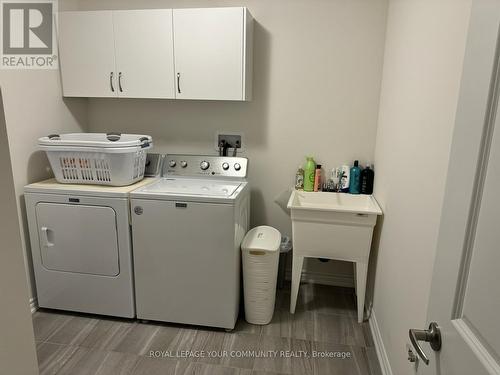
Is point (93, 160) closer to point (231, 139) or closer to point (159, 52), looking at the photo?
point (159, 52)

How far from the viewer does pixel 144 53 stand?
2418 mm

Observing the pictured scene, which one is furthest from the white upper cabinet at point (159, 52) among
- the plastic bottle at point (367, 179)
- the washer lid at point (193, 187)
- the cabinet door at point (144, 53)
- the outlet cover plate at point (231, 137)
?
the plastic bottle at point (367, 179)

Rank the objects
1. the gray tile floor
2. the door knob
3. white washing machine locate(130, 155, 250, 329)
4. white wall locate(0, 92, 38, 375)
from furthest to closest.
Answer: white washing machine locate(130, 155, 250, 329)
the gray tile floor
white wall locate(0, 92, 38, 375)
the door knob

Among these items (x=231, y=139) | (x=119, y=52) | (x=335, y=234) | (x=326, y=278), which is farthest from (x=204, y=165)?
(x=326, y=278)

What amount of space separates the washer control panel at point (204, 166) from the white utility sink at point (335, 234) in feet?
1.66

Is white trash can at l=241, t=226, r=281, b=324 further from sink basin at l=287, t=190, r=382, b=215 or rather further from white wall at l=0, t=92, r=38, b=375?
white wall at l=0, t=92, r=38, b=375

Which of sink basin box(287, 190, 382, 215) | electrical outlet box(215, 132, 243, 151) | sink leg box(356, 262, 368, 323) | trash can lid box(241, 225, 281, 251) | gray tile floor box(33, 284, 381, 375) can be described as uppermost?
electrical outlet box(215, 132, 243, 151)

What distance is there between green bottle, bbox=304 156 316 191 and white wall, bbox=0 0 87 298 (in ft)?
6.19

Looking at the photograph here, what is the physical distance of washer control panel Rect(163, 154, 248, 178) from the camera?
8.66 feet

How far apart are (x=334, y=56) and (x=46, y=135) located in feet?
7.09

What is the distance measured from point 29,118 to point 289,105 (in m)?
1.82

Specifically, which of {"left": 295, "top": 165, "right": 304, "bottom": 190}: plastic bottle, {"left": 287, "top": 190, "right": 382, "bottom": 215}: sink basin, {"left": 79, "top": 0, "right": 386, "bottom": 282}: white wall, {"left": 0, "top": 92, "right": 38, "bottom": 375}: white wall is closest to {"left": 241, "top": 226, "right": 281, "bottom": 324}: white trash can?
{"left": 287, "top": 190, "right": 382, "bottom": 215}: sink basin

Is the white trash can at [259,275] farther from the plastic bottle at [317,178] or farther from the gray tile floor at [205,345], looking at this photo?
the plastic bottle at [317,178]

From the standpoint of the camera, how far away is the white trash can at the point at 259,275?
87.8 inches
